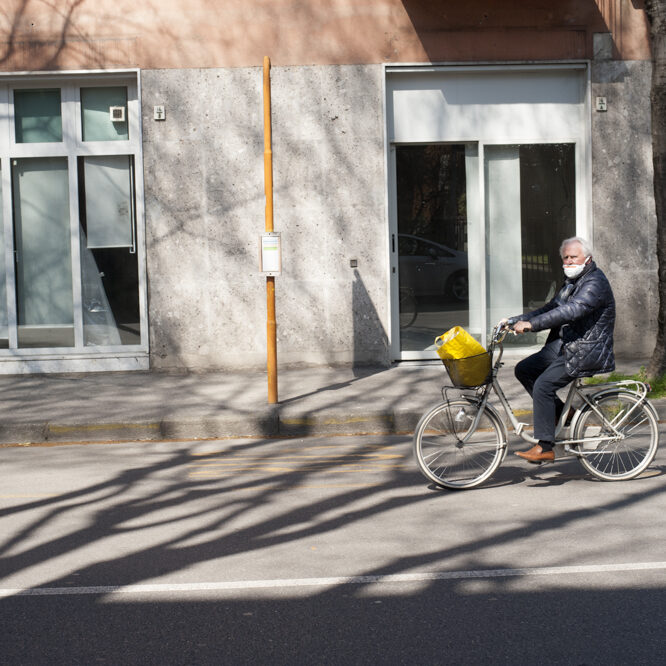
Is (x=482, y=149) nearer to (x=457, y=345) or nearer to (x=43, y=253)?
(x=43, y=253)

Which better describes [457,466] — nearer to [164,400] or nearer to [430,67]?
[164,400]

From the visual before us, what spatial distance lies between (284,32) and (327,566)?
9250mm

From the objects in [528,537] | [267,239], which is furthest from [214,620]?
[267,239]

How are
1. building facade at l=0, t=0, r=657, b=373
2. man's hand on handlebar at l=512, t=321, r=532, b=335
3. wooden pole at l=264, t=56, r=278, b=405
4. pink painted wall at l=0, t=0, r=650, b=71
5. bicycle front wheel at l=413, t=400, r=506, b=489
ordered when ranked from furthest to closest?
building facade at l=0, t=0, r=657, b=373 < pink painted wall at l=0, t=0, r=650, b=71 < wooden pole at l=264, t=56, r=278, b=405 < bicycle front wheel at l=413, t=400, r=506, b=489 < man's hand on handlebar at l=512, t=321, r=532, b=335

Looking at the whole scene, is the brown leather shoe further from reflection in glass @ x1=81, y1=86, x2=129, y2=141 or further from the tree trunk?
reflection in glass @ x1=81, y1=86, x2=129, y2=141

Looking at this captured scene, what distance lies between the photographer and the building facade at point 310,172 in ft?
43.7

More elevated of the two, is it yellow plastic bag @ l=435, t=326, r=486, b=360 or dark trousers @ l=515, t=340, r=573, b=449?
yellow plastic bag @ l=435, t=326, r=486, b=360

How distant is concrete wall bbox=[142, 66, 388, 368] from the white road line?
8201 mm

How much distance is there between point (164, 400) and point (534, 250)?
5.41 meters

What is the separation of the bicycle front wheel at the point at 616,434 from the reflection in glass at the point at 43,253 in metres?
8.14

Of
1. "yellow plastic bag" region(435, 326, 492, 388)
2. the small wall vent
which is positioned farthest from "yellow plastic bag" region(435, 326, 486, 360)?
the small wall vent

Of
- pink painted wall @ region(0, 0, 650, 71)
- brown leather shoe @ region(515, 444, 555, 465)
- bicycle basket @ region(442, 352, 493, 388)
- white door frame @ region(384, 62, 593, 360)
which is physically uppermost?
pink painted wall @ region(0, 0, 650, 71)

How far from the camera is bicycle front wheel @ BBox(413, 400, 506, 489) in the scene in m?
7.27

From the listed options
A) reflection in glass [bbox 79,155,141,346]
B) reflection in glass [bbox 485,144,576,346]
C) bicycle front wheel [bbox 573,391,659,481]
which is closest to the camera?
bicycle front wheel [bbox 573,391,659,481]
